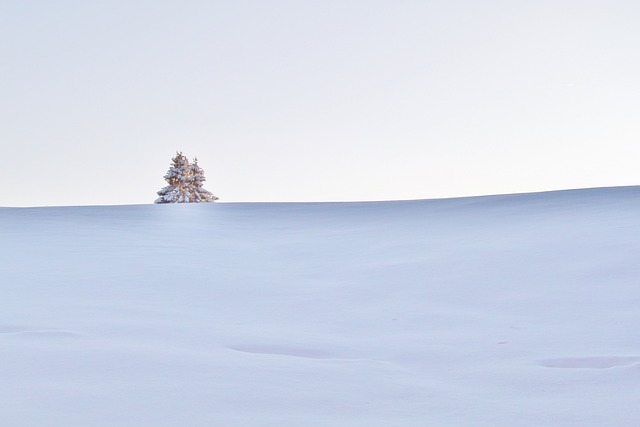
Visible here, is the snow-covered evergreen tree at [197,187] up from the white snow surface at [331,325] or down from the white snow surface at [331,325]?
up

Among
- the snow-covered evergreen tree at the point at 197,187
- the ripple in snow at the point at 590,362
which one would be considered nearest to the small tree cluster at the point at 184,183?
the snow-covered evergreen tree at the point at 197,187

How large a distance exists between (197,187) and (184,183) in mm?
410

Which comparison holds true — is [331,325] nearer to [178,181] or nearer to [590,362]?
[590,362]

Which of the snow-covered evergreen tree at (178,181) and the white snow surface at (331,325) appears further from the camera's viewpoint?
the snow-covered evergreen tree at (178,181)

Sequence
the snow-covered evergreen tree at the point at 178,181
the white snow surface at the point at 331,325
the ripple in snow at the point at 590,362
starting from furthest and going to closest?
the snow-covered evergreen tree at the point at 178,181
the ripple in snow at the point at 590,362
the white snow surface at the point at 331,325

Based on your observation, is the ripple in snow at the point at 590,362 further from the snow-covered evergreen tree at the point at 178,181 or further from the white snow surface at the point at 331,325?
the snow-covered evergreen tree at the point at 178,181

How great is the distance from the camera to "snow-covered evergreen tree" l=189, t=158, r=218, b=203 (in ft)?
74.5

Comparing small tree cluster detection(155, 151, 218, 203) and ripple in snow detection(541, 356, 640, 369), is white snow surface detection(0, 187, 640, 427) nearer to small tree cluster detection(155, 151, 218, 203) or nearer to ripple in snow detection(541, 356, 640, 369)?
ripple in snow detection(541, 356, 640, 369)

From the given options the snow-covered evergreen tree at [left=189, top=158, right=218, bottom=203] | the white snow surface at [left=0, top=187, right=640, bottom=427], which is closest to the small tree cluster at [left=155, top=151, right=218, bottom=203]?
the snow-covered evergreen tree at [left=189, top=158, right=218, bottom=203]

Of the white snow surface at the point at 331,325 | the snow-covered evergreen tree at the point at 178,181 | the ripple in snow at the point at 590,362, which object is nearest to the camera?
the white snow surface at the point at 331,325

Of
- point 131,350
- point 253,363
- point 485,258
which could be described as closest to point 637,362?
point 253,363

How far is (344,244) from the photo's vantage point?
4215 mm

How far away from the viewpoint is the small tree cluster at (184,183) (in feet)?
73.8

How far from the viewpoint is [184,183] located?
74.3 ft
